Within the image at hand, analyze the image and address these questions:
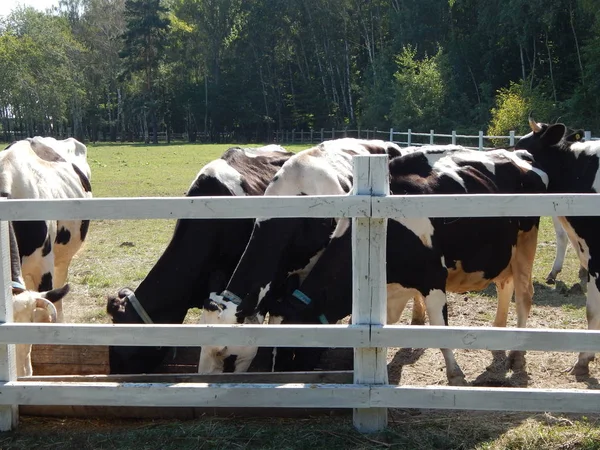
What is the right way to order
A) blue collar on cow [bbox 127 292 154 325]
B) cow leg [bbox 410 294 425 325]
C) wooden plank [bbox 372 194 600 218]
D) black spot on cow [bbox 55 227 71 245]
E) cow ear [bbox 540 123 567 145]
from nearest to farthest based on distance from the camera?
wooden plank [bbox 372 194 600 218], blue collar on cow [bbox 127 292 154 325], cow ear [bbox 540 123 567 145], cow leg [bbox 410 294 425 325], black spot on cow [bbox 55 227 71 245]

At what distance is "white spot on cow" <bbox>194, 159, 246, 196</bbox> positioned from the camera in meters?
6.62

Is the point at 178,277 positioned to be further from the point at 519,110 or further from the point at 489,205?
the point at 519,110

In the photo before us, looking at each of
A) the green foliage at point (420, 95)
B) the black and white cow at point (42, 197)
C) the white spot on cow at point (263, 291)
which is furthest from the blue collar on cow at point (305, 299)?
the green foliage at point (420, 95)

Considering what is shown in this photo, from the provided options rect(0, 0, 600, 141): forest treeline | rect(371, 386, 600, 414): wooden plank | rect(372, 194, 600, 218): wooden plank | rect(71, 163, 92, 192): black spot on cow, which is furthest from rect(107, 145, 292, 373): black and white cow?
rect(0, 0, 600, 141): forest treeline

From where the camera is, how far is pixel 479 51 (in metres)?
49.2

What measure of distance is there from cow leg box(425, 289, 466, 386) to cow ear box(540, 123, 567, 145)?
7.34ft

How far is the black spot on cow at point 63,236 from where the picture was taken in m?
8.04

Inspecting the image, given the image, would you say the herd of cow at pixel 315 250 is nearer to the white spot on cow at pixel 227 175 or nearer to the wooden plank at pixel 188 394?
the white spot on cow at pixel 227 175

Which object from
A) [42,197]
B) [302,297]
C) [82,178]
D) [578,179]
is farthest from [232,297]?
[82,178]

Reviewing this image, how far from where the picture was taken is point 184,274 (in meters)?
5.95

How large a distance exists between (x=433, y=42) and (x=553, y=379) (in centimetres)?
5281

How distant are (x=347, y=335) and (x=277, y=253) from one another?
1.44 meters

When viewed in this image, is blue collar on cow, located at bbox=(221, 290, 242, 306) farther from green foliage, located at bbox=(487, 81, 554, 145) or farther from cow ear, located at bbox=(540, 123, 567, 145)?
green foliage, located at bbox=(487, 81, 554, 145)

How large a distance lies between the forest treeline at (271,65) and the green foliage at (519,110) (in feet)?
8.53
